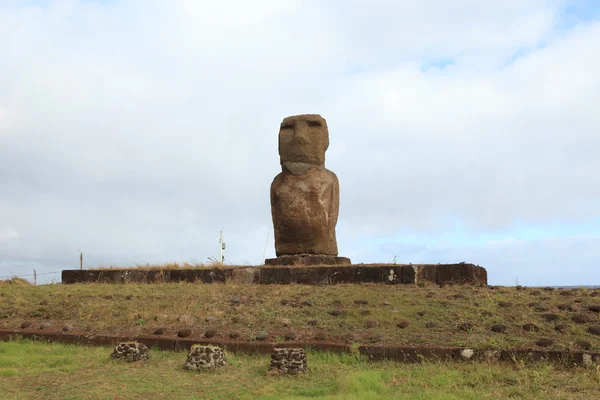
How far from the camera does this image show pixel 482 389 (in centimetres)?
604

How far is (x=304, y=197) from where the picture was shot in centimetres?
1334

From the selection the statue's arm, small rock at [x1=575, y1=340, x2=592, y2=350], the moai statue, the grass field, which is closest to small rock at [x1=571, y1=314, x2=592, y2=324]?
the grass field

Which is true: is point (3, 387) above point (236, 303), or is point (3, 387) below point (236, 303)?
below

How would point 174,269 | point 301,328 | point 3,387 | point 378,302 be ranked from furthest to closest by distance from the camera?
point 174,269 < point 378,302 < point 301,328 < point 3,387

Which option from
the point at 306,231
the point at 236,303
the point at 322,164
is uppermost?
the point at 322,164

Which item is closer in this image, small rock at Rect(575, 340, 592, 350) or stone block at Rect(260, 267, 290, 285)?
small rock at Rect(575, 340, 592, 350)

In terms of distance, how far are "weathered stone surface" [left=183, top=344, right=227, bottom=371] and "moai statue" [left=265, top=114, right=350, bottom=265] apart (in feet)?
19.3

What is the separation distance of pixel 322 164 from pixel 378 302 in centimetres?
536

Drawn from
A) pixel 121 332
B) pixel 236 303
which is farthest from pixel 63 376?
pixel 236 303

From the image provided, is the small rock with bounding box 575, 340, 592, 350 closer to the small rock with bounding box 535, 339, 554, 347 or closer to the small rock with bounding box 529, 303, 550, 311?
the small rock with bounding box 535, 339, 554, 347

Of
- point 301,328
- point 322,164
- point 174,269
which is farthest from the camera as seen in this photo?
point 322,164

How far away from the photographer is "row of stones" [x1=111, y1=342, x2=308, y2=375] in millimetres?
6773

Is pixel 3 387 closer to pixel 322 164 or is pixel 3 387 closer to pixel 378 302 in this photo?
pixel 378 302

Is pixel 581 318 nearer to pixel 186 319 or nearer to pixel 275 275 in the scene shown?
pixel 186 319
